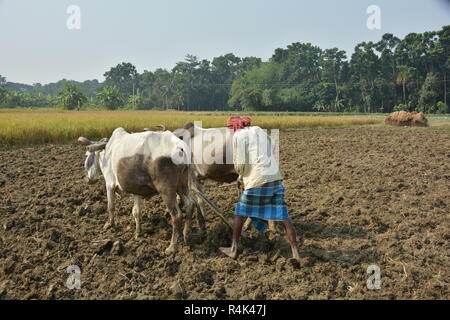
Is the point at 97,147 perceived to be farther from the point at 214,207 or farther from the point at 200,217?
the point at 214,207

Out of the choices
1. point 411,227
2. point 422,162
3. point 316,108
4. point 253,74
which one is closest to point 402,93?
point 316,108

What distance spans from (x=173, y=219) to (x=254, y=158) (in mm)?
1277

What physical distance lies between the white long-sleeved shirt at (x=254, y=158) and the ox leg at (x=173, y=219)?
0.90 m

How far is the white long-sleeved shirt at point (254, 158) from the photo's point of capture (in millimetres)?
4250

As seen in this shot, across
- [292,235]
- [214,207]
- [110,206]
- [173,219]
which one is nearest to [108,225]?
[110,206]

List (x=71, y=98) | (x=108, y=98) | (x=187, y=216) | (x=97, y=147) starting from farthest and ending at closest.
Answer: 1. (x=108, y=98)
2. (x=71, y=98)
3. (x=97, y=147)
4. (x=187, y=216)

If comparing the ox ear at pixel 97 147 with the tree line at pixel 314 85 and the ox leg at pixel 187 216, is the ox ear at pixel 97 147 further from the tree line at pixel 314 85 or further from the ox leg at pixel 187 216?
the tree line at pixel 314 85

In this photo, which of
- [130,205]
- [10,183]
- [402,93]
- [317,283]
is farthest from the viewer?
[402,93]

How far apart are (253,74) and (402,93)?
2684cm

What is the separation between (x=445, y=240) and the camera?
15.7 feet

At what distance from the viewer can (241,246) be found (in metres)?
4.73

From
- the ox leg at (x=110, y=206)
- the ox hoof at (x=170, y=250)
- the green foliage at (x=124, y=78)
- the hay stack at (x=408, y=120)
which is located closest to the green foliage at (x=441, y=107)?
the hay stack at (x=408, y=120)

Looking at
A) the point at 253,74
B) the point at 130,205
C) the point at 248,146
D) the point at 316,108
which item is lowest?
the point at 130,205
